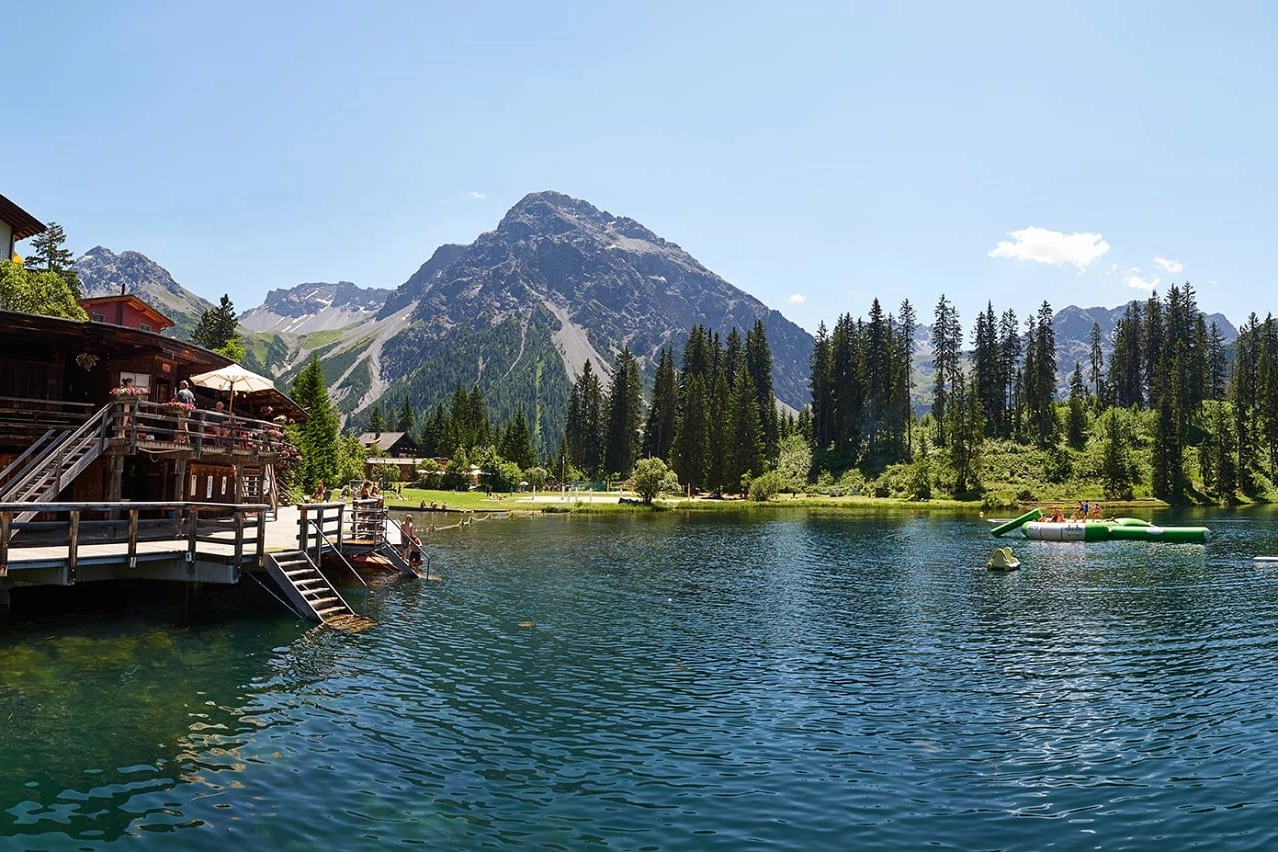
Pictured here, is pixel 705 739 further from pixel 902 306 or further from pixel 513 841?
pixel 902 306

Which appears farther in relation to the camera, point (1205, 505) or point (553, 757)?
point (1205, 505)

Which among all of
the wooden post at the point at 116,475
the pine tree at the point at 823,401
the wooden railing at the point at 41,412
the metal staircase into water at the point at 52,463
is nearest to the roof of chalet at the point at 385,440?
the pine tree at the point at 823,401

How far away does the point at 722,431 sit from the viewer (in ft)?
414

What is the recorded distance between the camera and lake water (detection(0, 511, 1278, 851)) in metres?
13.1

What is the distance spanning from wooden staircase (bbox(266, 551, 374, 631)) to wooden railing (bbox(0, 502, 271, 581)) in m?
0.89

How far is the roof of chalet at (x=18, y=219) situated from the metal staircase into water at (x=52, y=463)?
962 inches

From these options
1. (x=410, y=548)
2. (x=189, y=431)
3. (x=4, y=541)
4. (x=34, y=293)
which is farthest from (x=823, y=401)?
(x=4, y=541)

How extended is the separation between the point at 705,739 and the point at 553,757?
3.50 m

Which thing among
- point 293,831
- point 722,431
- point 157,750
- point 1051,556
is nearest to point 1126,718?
point 293,831

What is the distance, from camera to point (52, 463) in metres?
27.6

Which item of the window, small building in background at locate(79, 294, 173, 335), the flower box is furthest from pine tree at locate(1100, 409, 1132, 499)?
the flower box

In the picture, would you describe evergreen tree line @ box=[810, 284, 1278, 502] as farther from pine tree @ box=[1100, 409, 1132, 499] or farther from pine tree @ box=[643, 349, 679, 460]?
pine tree @ box=[643, 349, 679, 460]

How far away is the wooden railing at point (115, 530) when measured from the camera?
2259 centimetres

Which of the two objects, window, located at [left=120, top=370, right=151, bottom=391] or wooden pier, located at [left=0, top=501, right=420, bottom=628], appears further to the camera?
window, located at [left=120, top=370, right=151, bottom=391]
